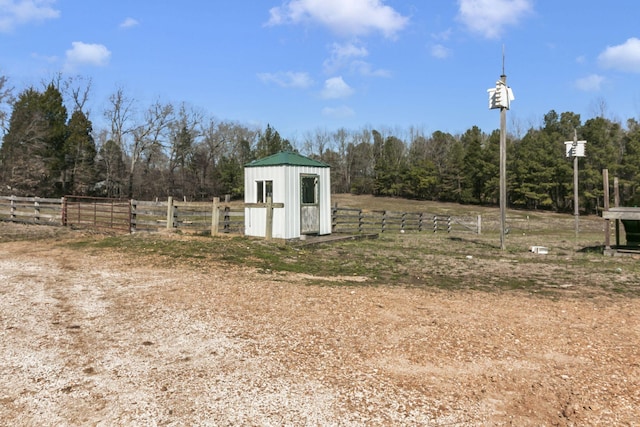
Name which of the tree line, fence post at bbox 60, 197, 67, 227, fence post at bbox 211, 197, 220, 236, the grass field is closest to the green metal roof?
fence post at bbox 211, 197, 220, 236

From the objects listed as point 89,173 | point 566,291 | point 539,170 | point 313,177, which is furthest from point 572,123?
point 89,173

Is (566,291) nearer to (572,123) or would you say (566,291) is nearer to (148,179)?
(572,123)

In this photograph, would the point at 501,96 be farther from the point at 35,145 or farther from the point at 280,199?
the point at 35,145

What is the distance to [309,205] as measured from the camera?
Answer: 14.6 meters

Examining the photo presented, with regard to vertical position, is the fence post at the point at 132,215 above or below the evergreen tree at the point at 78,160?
below

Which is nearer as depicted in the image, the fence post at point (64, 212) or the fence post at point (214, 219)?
the fence post at point (214, 219)

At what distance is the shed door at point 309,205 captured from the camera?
14387 mm

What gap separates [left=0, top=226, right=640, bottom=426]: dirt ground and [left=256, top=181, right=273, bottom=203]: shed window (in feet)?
24.0

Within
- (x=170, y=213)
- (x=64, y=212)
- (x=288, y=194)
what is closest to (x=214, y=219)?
(x=170, y=213)

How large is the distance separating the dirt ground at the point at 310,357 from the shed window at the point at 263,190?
287 inches

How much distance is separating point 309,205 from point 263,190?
1576 millimetres

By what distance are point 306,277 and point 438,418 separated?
560cm

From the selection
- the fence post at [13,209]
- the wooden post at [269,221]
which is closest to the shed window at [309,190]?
the wooden post at [269,221]

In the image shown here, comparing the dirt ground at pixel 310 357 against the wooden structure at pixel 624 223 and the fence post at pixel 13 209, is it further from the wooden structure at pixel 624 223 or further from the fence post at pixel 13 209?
the fence post at pixel 13 209
